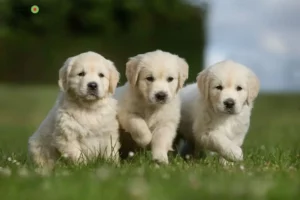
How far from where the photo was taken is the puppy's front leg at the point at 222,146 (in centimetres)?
696

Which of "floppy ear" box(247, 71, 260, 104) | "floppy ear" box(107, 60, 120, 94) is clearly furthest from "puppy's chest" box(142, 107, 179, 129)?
"floppy ear" box(247, 71, 260, 104)

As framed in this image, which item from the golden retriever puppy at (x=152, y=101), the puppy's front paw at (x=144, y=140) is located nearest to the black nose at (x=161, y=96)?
the golden retriever puppy at (x=152, y=101)

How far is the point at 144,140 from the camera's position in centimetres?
714

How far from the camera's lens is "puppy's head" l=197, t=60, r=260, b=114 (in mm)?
7059

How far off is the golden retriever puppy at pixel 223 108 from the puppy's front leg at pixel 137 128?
0.59 m

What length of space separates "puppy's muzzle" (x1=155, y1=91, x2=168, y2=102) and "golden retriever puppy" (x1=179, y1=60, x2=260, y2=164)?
51 centimetres

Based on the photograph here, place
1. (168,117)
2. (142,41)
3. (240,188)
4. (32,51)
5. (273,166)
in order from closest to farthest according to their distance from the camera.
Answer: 1. (240,188)
2. (273,166)
3. (168,117)
4. (142,41)
5. (32,51)

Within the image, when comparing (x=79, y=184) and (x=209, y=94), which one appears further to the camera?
(x=209, y=94)

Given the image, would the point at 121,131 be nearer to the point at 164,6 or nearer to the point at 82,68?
the point at 82,68

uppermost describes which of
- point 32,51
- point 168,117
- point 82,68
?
point 82,68

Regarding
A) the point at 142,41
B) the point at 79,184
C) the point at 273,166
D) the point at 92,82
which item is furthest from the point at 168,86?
the point at 142,41

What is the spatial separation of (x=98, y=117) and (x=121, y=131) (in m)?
0.51

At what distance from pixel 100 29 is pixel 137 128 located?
54.5 feet

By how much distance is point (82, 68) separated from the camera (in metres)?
6.89
